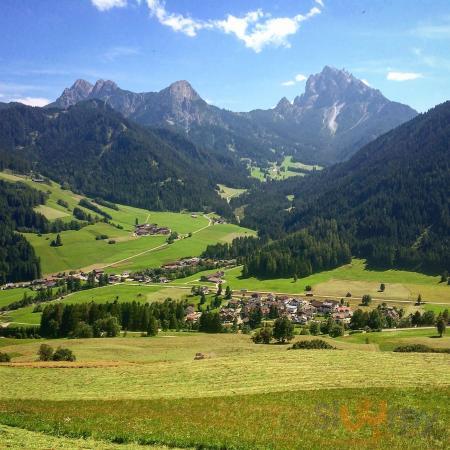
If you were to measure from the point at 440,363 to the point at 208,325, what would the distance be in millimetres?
73303

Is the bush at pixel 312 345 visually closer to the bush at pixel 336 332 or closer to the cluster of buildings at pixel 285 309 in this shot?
the bush at pixel 336 332

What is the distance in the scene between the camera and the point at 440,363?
2440 inches

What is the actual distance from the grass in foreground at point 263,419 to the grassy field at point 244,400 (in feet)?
0.30

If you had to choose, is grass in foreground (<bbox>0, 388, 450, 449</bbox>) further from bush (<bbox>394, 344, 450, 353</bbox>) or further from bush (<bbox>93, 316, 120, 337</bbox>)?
bush (<bbox>93, 316, 120, 337</bbox>)

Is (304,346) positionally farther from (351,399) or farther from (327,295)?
(327,295)

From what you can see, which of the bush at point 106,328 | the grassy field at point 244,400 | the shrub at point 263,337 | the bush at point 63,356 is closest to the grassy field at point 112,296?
the bush at point 106,328

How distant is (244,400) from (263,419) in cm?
617

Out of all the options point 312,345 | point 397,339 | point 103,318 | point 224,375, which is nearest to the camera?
point 224,375

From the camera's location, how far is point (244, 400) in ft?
152

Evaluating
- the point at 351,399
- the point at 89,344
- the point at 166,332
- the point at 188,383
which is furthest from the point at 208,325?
the point at 351,399

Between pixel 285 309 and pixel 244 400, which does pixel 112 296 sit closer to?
pixel 285 309

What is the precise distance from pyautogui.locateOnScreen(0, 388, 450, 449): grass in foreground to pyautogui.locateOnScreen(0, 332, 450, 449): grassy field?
0.09m

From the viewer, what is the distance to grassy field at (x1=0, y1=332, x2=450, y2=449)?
36.1m

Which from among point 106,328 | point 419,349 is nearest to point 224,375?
point 419,349
